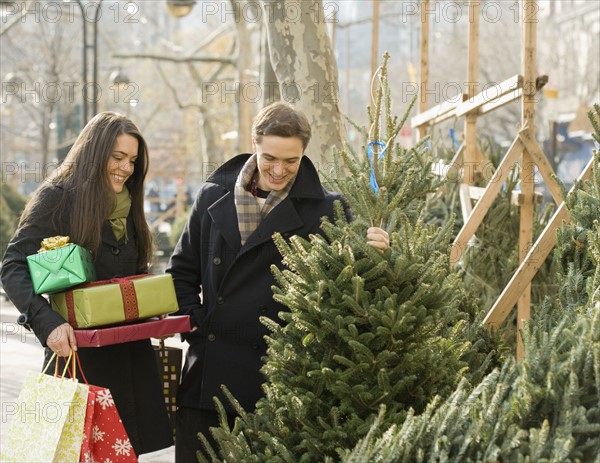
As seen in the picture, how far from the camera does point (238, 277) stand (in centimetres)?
409

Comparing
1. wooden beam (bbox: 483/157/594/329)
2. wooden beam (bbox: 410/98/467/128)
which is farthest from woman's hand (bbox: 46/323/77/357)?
wooden beam (bbox: 410/98/467/128)

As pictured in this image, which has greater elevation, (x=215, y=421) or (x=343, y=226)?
(x=343, y=226)

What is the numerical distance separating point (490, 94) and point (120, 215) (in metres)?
3.60

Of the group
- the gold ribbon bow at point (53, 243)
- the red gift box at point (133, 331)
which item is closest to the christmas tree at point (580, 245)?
the red gift box at point (133, 331)

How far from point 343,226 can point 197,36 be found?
50051mm

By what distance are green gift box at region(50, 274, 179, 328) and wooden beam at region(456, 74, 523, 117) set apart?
3.30 m

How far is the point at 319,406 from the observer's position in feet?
10.8

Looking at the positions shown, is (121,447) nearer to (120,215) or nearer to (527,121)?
(120,215)

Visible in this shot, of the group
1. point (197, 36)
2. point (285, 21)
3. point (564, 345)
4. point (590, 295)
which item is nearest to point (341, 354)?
point (564, 345)

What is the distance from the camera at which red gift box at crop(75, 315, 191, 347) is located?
3715 mm

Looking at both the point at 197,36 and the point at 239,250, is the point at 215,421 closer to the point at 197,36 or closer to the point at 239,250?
the point at 239,250

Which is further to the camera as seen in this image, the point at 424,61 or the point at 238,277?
the point at 424,61

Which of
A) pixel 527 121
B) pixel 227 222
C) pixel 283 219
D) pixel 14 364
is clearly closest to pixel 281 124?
pixel 283 219

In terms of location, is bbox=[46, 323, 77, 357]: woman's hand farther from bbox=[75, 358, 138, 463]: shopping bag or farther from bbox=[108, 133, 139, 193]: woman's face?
bbox=[108, 133, 139, 193]: woman's face
